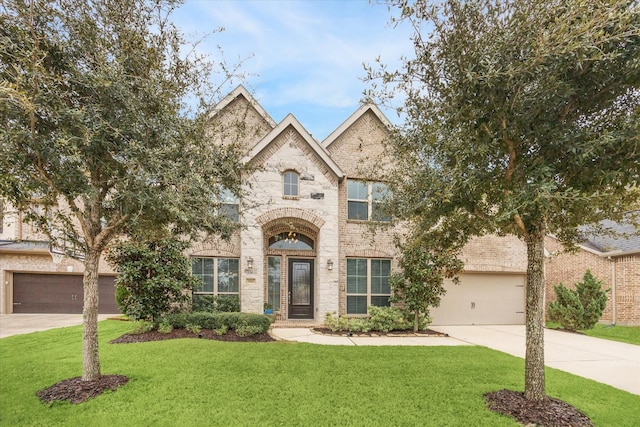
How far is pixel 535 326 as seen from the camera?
499 centimetres

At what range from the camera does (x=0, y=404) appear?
4961 millimetres

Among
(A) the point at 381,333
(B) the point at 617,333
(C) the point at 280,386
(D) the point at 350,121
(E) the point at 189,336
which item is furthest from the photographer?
(D) the point at 350,121

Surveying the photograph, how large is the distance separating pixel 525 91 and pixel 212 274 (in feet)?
34.6

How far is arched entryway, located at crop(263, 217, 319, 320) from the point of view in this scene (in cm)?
1278

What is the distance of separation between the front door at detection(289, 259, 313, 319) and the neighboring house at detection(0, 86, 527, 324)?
0.12ft

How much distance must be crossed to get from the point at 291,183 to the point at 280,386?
25.8ft

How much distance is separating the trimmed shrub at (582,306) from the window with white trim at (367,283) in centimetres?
601

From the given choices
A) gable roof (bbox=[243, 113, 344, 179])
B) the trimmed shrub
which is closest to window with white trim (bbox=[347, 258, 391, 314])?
gable roof (bbox=[243, 113, 344, 179])

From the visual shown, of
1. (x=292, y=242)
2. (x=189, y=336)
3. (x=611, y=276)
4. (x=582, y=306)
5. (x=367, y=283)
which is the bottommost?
(x=189, y=336)

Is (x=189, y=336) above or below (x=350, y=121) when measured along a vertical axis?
below

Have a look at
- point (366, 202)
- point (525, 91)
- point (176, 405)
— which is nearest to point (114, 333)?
point (176, 405)

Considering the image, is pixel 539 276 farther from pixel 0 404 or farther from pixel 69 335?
pixel 69 335

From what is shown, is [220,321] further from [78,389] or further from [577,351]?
[577,351]

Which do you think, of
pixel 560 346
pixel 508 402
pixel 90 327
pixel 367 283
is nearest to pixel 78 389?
pixel 90 327
